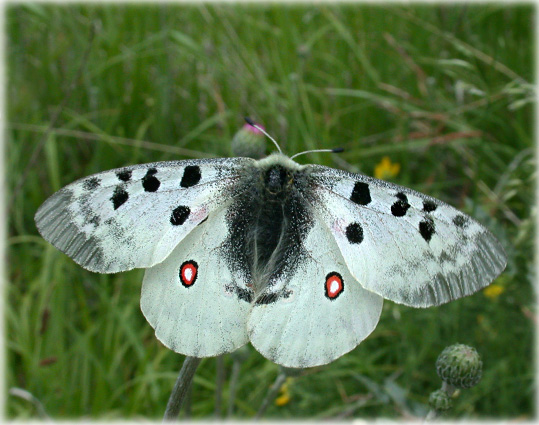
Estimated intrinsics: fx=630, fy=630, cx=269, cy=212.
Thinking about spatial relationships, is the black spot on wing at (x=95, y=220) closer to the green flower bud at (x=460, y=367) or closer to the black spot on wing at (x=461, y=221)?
the black spot on wing at (x=461, y=221)

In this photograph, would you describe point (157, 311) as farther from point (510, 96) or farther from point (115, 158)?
point (510, 96)

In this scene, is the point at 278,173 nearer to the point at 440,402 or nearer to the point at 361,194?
the point at 361,194

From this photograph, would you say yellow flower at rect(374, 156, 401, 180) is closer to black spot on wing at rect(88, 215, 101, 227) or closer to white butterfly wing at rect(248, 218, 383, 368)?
white butterfly wing at rect(248, 218, 383, 368)

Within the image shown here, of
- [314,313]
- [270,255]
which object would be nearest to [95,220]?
[270,255]

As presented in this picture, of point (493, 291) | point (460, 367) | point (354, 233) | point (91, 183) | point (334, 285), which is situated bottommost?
point (493, 291)

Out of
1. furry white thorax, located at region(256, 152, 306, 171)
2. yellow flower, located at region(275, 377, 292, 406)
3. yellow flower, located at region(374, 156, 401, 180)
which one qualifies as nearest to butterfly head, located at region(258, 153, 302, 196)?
furry white thorax, located at region(256, 152, 306, 171)

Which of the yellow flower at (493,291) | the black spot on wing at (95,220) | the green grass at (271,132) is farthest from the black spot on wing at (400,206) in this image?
the yellow flower at (493,291)

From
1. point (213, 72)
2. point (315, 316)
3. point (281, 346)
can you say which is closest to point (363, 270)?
point (315, 316)
